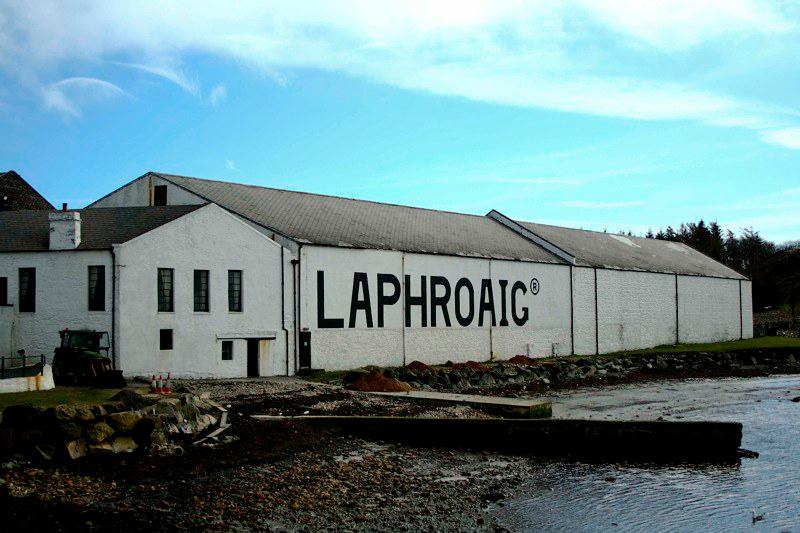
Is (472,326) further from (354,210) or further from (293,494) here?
(293,494)

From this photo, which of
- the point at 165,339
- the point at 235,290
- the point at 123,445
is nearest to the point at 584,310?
the point at 235,290

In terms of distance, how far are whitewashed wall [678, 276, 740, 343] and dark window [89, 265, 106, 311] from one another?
44.9 m

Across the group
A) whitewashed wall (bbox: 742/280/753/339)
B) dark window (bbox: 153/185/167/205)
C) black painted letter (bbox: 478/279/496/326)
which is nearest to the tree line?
whitewashed wall (bbox: 742/280/753/339)

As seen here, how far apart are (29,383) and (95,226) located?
12452 mm

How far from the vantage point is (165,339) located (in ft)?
103

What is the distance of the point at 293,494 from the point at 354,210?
31.5 meters

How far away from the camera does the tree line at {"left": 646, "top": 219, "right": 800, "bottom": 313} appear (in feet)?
244

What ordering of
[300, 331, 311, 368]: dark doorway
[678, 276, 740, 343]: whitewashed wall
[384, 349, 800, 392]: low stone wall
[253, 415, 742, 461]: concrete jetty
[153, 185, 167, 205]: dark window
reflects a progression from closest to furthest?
[253, 415, 742, 461]: concrete jetty → [384, 349, 800, 392]: low stone wall → [300, 331, 311, 368]: dark doorway → [153, 185, 167, 205]: dark window → [678, 276, 740, 343]: whitewashed wall

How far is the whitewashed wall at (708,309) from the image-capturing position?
6188 centimetres

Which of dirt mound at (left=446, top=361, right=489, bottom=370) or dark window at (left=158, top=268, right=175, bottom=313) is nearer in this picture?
dark window at (left=158, top=268, right=175, bottom=313)

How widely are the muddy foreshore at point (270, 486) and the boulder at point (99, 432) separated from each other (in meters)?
0.43

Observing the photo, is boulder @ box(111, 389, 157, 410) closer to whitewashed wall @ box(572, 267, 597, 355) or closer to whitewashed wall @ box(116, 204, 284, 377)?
whitewashed wall @ box(116, 204, 284, 377)

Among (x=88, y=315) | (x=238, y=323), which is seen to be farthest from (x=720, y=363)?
(x=88, y=315)

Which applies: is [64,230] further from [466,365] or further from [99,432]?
[466,365]
